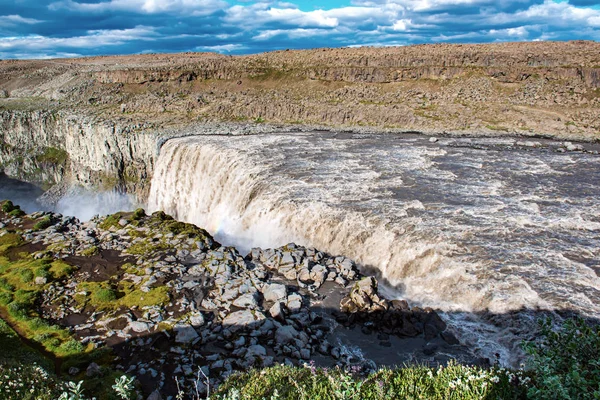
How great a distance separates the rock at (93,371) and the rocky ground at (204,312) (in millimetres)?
33

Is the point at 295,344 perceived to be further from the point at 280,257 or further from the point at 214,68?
the point at 214,68

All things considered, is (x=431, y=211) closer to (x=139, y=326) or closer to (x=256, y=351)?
(x=256, y=351)

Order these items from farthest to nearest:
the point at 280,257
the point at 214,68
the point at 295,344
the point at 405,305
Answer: the point at 214,68 → the point at 280,257 → the point at 405,305 → the point at 295,344

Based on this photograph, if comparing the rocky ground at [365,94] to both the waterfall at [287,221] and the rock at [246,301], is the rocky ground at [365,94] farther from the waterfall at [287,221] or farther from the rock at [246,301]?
the rock at [246,301]

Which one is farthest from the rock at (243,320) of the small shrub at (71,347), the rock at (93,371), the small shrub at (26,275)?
the small shrub at (26,275)

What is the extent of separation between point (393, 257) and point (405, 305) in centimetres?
318

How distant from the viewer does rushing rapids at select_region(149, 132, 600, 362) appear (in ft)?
54.1

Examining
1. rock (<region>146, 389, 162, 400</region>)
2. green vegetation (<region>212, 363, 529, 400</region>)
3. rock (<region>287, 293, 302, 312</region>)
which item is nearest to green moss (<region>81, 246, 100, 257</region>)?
rock (<region>287, 293, 302, 312</region>)

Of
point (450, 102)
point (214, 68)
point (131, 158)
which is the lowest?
point (131, 158)

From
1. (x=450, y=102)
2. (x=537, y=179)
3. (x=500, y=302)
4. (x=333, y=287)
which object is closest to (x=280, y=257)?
(x=333, y=287)

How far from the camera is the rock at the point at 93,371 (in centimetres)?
1461

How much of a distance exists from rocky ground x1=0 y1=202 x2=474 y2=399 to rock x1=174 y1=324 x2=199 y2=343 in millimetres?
52

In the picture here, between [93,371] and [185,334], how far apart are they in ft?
9.97

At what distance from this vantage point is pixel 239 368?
14383mm
